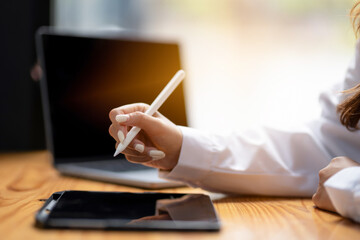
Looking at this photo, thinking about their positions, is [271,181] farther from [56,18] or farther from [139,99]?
[56,18]

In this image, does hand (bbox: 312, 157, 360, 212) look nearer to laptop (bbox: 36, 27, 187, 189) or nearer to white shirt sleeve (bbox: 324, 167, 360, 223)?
white shirt sleeve (bbox: 324, 167, 360, 223)

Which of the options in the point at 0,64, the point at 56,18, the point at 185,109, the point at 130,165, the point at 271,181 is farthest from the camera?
the point at 56,18

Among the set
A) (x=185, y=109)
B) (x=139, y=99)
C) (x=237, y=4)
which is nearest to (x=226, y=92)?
(x=237, y=4)

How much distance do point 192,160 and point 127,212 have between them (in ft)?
0.75

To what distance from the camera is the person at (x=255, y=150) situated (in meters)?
0.62

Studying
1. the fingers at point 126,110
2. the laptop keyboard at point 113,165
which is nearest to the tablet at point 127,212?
the fingers at point 126,110

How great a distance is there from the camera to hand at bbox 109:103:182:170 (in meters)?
0.58

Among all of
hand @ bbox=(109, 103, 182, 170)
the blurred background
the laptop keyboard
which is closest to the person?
hand @ bbox=(109, 103, 182, 170)

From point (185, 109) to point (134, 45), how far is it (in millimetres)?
208

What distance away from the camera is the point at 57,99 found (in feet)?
2.98

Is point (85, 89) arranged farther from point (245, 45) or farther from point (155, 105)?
point (245, 45)

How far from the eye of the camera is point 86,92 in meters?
0.92

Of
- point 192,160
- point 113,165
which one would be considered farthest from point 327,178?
point 113,165

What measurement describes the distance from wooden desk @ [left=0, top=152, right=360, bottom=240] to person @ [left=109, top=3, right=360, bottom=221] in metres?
0.04
